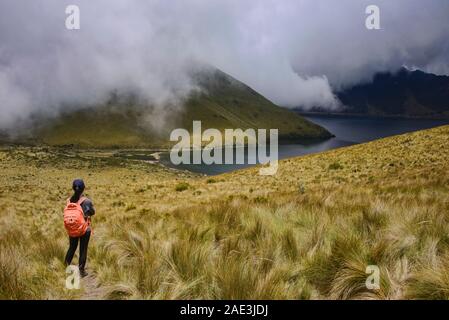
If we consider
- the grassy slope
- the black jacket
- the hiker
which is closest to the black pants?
the hiker

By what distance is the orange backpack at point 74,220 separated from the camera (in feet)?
19.0

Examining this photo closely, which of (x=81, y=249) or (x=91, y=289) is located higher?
(x=81, y=249)

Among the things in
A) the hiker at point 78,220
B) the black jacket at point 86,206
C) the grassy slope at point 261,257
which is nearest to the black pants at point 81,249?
the hiker at point 78,220

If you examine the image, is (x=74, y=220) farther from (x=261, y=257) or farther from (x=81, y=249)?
(x=261, y=257)

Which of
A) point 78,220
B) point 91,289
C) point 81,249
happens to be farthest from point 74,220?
point 91,289

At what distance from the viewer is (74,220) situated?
580 cm

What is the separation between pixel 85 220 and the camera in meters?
6.03

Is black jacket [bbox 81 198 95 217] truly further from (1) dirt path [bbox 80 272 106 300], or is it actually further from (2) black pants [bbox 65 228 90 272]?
(1) dirt path [bbox 80 272 106 300]

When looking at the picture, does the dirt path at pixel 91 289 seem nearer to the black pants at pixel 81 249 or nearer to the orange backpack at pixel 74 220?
the black pants at pixel 81 249

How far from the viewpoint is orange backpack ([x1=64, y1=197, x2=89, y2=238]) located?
5801mm

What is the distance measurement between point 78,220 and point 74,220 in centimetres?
6
